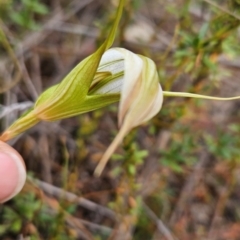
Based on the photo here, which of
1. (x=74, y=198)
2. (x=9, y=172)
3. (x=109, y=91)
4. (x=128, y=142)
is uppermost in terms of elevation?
(x=109, y=91)

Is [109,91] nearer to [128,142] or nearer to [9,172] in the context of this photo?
[9,172]

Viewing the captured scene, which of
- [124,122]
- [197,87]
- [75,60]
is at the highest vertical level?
[124,122]

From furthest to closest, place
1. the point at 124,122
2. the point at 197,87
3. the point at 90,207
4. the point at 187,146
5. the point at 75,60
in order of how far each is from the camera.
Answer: the point at 75,60
the point at 90,207
the point at 187,146
the point at 197,87
the point at 124,122

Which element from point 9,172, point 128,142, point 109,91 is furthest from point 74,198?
point 109,91

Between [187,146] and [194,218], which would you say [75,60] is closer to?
[187,146]

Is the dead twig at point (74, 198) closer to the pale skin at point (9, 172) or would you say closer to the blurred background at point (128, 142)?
the blurred background at point (128, 142)

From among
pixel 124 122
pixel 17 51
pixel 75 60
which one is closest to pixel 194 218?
pixel 75 60
